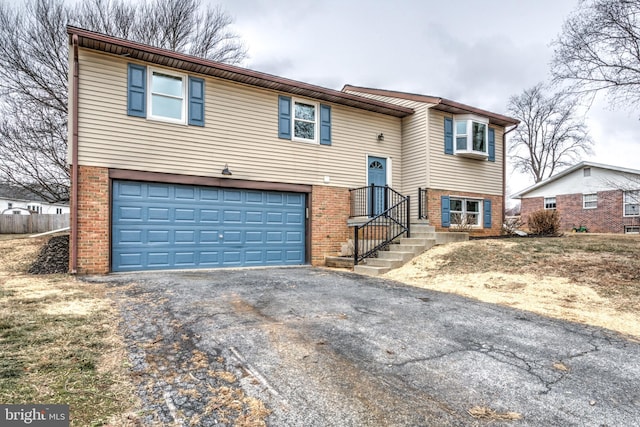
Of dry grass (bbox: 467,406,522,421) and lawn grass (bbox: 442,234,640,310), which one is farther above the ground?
lawn grass (bbox: 442,234,640,310)

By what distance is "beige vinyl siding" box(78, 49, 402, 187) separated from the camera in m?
7.82

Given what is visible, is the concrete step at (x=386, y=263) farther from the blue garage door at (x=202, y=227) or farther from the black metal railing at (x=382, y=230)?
the blue garage door at (x=202, y=227)

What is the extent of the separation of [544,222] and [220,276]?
1210 centimetres

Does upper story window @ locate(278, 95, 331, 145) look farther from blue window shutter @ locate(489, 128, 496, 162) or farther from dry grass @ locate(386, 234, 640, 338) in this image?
blue window shutter @ locate(489, 128, 496, 162)

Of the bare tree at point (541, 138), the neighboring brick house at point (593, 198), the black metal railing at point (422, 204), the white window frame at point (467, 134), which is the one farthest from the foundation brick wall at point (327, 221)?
the bare tree at point (541, 138)

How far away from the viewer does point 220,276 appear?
7.69m

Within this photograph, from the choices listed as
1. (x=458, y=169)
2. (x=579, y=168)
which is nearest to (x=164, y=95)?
(x=458, y=169)

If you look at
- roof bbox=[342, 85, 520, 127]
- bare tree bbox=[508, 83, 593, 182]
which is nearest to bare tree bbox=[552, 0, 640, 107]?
roof bbox=[342, 85, 520, 127]

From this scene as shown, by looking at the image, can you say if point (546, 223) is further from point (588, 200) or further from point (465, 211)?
point (588, 200)

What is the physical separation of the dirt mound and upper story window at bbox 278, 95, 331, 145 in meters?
6.18

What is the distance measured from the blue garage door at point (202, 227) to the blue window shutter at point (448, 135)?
5557 mm

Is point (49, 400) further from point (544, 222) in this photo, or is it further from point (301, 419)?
point (544, 222)

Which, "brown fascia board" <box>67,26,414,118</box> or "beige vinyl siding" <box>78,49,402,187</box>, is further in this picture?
"beige vinyl siding" <box>78,49,402,187</box>

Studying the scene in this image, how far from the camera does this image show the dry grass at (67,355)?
7.09ft
